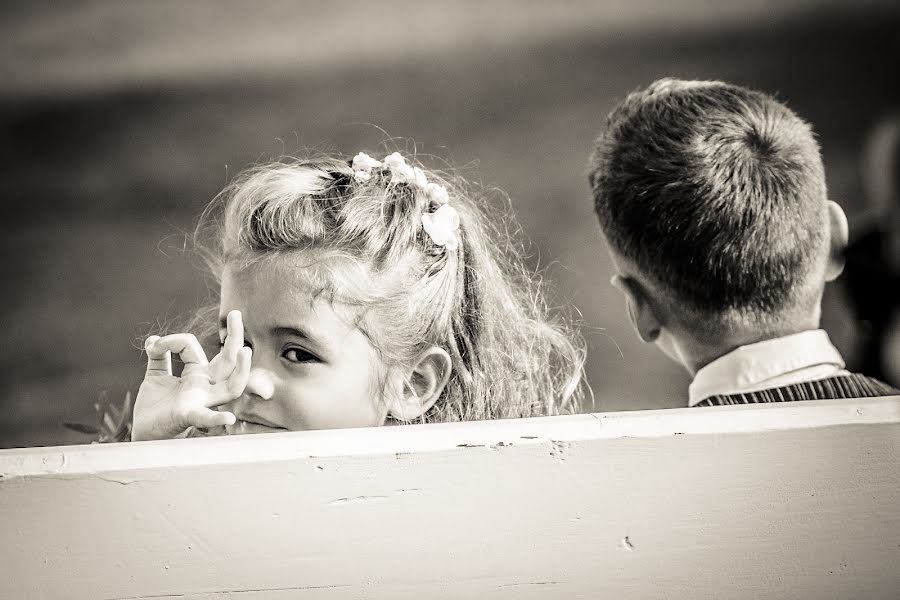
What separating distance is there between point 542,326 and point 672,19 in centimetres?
158

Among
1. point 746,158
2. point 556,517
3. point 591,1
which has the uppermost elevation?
point 591,1

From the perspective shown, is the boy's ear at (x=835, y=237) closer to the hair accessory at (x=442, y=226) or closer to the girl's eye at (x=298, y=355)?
the hair accessory at (x=442, y=226)

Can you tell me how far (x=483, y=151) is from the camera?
2.71 m

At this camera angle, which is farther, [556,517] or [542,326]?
[542,326]

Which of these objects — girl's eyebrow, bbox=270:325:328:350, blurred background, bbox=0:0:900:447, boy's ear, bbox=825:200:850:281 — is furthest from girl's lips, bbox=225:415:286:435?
blurred background, bbox=0:0:900:447

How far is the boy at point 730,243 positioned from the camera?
1.22m

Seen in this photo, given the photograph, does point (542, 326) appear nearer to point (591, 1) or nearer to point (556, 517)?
point (556, 517)

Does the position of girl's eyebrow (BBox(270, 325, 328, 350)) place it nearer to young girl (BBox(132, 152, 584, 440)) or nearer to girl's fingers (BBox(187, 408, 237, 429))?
young girl (BBox(132, 152, 584, 440))

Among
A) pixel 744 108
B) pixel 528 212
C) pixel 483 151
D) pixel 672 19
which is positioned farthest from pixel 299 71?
pixel 744 108

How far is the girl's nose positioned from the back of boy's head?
1.72 ft

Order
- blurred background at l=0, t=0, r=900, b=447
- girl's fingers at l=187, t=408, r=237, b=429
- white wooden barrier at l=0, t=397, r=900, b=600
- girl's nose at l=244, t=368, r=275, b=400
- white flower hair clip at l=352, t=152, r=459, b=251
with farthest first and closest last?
blurred background at l=0, t=0, r=900, b=447 < white flower hair clip at l=352, t=152, r=459, b=251 < girl's nose at l=244, t=368, r=275, b=400 < girl's fingers at l=187, t=408, r=237, b=429 < white wooden barrier at l=0, t=397, r=900, b=600

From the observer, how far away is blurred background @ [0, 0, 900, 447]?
2.65 meters

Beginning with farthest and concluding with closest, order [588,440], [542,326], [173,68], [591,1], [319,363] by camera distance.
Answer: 1. [173,68]
2. [591,1]
3. [542,326]
4. [319,363]
5. [588,440]

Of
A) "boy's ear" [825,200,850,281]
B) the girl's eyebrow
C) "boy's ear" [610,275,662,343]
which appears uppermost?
"boy's ear" [825,200,850,281]
